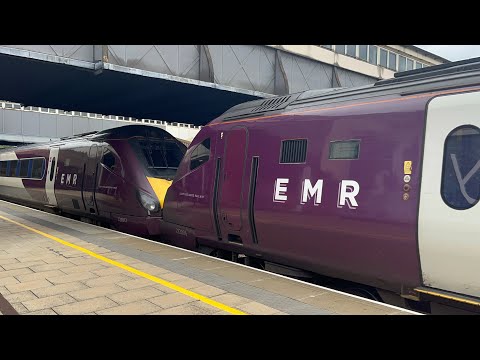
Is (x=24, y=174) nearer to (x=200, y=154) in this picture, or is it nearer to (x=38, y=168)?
(x=38, y=168)

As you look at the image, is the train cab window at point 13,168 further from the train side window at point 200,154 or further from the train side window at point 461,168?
the train side window at point 461,168

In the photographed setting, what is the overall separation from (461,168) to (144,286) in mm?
4297

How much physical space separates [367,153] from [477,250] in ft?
5.65

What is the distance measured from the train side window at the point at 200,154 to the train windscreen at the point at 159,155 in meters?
2.96

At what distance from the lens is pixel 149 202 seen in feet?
33.9

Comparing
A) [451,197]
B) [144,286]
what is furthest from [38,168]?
[451,197]

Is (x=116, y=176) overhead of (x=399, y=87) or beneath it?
beneath

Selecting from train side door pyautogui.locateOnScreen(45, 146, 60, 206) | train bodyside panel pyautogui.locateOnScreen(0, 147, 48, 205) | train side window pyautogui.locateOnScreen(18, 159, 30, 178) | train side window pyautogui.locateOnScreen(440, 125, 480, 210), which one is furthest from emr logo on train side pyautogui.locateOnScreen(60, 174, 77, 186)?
train side window pyautogui.locateOnScreen(440, 125, 480, 210)

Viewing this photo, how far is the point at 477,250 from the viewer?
4.09 m

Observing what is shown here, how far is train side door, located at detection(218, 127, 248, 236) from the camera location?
6969mm

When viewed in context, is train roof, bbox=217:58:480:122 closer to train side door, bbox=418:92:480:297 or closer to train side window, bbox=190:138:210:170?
train side door, bbox=418:92:480:297

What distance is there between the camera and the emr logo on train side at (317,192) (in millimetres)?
5262

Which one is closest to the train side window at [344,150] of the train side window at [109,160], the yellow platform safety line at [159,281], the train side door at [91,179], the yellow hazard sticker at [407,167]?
the yellow hazard sticker at [407,167]

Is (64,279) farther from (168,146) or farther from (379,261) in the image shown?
(168,146)
